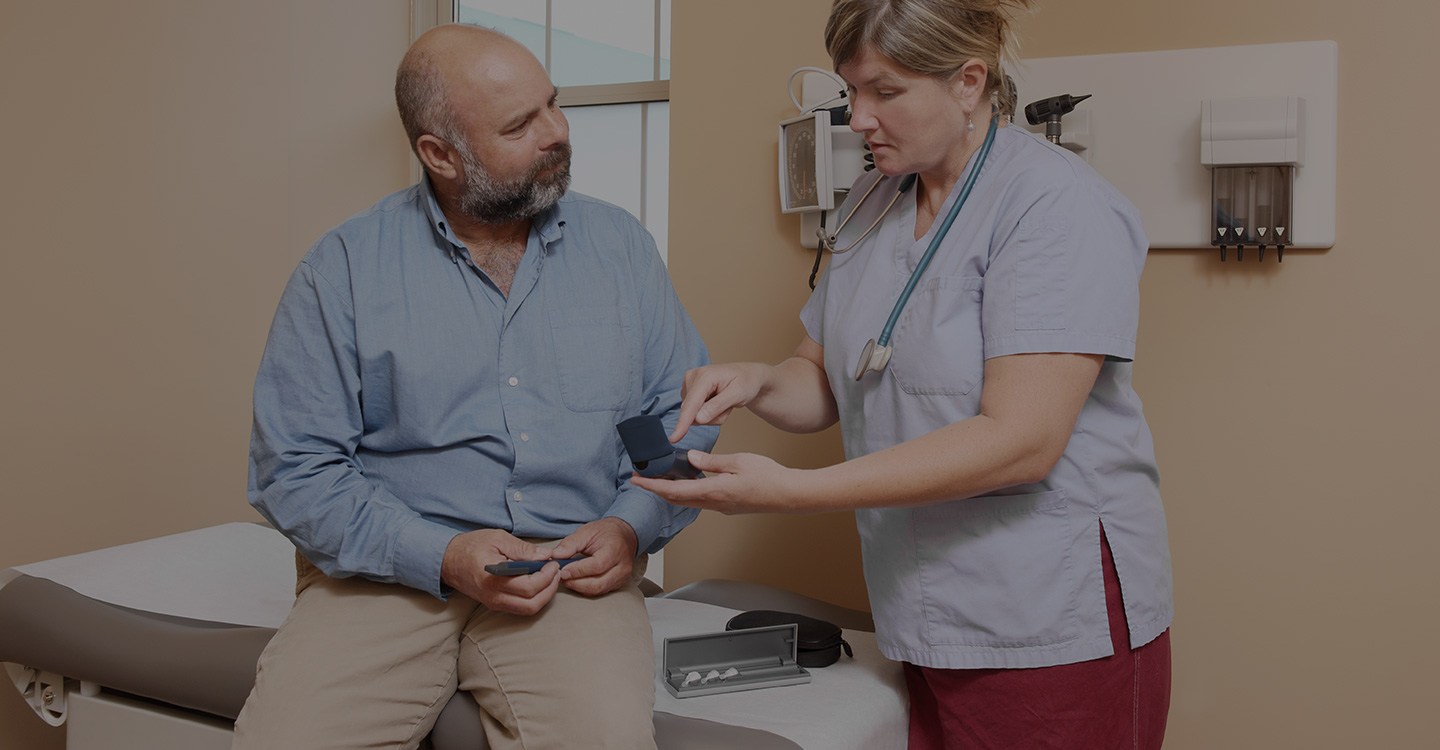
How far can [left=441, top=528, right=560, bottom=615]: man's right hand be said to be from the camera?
1.27 metres

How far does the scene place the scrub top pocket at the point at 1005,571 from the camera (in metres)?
1.20

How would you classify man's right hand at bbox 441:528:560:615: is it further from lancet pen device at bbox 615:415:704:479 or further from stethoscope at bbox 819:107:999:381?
stethoscope at bbox 819:107:999:381

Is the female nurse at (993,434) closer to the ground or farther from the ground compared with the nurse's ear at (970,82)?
closer to the ground

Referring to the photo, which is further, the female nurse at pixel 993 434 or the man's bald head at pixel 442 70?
the man's bald head at pixel 442 70

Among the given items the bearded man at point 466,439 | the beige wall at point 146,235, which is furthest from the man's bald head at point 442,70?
the beige wall at point 146,235

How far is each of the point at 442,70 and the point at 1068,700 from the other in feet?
4.01

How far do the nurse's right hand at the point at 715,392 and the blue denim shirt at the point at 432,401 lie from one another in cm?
19

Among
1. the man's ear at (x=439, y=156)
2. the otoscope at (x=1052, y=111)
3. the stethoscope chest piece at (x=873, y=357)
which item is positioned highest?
the otoscope at (x=1052, y=111)

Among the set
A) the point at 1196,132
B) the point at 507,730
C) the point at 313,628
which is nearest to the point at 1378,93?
the point at 1196,132

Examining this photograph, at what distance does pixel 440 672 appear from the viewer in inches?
52.2

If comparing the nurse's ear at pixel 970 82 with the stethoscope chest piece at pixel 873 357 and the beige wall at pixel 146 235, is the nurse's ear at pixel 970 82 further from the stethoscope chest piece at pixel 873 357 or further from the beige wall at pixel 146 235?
the beige wall at pixel 146 235

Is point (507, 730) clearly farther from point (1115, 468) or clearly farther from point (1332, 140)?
point (1332, 140)

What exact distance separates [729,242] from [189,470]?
149cm

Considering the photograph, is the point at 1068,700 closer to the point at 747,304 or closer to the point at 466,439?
the point at 466,439
